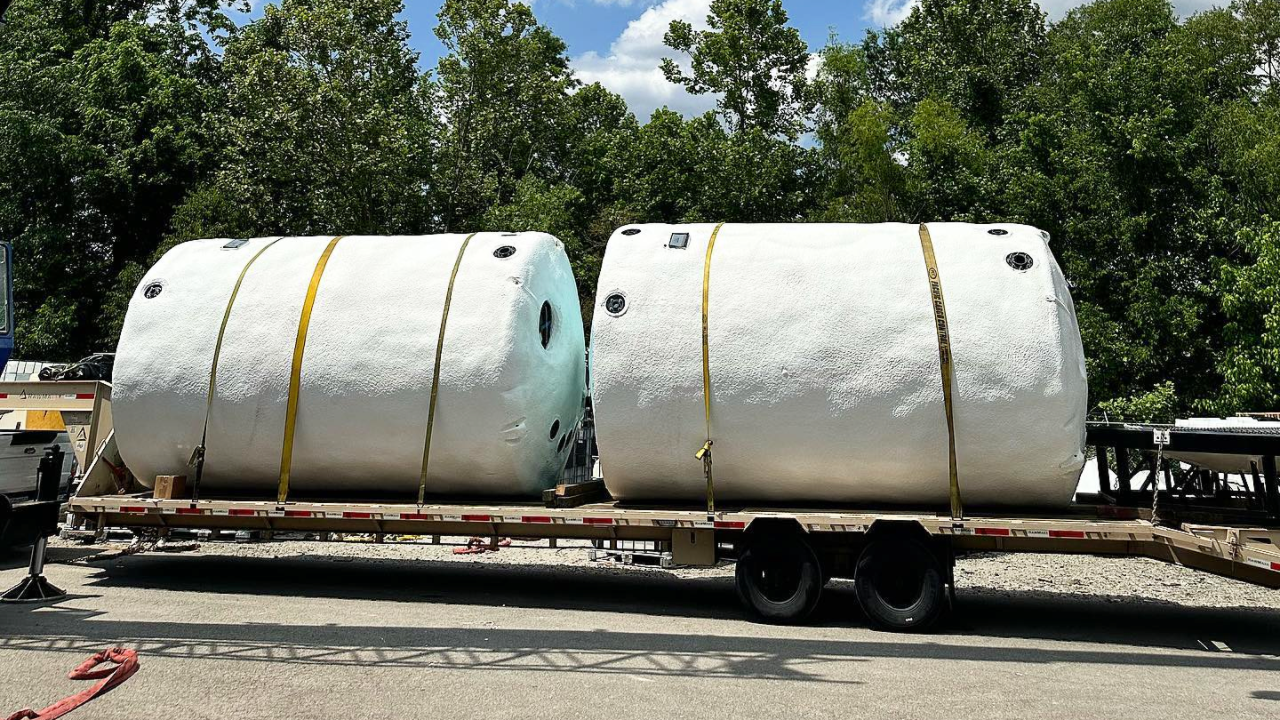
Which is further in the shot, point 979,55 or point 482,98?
point 979,55

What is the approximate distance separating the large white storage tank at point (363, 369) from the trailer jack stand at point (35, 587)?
59.0 inches

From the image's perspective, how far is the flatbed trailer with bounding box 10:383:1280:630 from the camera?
8945 millimetres

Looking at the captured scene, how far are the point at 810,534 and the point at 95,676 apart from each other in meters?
6.03

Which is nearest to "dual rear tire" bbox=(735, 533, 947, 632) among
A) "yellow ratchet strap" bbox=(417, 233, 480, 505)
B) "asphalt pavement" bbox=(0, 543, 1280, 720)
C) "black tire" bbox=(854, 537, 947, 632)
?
"black tire" bbox=(854, 537, 947, 632)

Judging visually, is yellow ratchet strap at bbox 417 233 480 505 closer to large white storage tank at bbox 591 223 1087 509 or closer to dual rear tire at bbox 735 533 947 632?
large white storage tank at bbox 591 223 1087 509

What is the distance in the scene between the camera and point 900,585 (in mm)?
9547

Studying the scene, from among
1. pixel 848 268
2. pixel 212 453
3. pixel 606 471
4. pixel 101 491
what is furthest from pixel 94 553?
pixel 848 268

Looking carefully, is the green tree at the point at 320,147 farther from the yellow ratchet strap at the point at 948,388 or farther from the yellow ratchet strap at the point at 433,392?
the yellow ratchet strap at the point at 948,388

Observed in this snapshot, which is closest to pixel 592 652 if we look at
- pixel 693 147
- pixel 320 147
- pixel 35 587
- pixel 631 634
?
pixel 631 634

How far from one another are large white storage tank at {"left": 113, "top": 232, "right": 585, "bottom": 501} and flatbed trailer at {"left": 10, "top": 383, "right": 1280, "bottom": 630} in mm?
511

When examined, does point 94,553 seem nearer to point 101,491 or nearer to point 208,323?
point 101,491

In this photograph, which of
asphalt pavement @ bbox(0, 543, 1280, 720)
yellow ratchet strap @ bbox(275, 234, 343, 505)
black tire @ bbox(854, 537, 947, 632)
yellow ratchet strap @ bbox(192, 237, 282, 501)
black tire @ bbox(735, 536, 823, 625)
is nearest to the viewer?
asphalt pavement @ bbox(0, 543, 1280, 720)

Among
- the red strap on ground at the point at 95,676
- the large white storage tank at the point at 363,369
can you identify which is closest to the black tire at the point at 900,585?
the large white storage tank at the point at 363,369

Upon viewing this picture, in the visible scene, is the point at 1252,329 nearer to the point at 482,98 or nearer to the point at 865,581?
the point at 865,581
